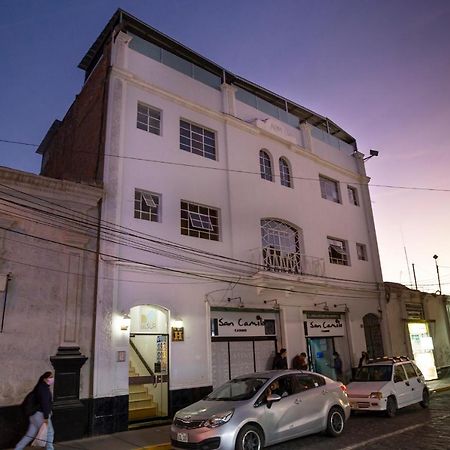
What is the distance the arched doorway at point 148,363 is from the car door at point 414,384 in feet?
24.4

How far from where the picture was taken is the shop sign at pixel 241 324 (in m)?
14.2

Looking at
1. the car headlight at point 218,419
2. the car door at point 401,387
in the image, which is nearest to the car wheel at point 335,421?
the car headlight at point 218,419

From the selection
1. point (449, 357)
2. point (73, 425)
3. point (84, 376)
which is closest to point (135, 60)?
point (84, 376)

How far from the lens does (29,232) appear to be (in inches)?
420

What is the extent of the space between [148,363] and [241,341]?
11.6 feet

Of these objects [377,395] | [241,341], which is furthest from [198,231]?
[377,395]

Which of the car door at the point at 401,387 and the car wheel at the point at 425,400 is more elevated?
the car door at the point at 401,387

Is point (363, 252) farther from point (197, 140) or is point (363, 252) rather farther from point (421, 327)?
point (197, 140)

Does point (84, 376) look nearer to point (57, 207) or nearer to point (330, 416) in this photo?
point (57, 207)

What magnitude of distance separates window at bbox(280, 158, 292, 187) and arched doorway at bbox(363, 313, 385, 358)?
7648 mm

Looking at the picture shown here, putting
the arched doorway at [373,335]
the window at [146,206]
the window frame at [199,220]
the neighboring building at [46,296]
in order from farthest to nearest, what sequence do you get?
1. the arched doorway at [373,335]
2. the window frame at [199,220]
3. the window at [146,206]
4. the neighboring building at [46,296]

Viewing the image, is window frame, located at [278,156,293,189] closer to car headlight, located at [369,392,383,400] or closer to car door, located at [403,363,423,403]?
car door, located at [403,363,423,403]

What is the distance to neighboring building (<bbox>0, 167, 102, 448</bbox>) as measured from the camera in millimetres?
9812

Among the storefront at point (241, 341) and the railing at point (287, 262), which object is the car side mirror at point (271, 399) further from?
the railing at point (287, 262)
